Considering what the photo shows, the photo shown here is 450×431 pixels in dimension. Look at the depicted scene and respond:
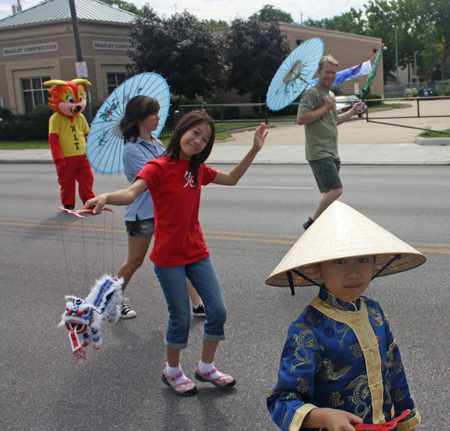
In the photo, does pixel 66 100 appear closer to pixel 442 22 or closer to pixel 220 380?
pixel 220 380

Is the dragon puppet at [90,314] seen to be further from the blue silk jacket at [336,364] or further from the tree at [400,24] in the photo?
the tree at [400,24]

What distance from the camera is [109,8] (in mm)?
32812

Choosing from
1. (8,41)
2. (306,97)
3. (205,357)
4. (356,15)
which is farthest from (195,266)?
(356,15)

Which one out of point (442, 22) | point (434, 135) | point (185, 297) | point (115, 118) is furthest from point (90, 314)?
point (442, 22)

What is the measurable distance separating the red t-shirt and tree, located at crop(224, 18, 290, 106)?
32.2 metres

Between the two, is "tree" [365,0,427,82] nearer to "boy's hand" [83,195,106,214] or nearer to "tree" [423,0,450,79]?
"tree" [423,0,450,79]

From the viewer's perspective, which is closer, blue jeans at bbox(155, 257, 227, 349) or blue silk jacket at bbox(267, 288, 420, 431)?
blue silk jacket at bbox(267, 288, 420, 431)

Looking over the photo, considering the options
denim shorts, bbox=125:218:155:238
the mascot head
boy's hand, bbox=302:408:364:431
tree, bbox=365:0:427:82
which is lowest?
boy's hand, bbox=302:408:364:431

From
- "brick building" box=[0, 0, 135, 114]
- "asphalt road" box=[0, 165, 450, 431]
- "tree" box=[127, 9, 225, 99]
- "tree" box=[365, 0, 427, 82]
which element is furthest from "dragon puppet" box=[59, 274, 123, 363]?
→ "tree" box=[365, 0, 427, 82]

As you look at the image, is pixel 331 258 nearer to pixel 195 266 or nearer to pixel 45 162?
pixel 195 266

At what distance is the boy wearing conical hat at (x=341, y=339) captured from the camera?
65.6 inches

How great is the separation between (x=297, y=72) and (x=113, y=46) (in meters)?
26.8

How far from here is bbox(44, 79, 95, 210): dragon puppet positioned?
8492 mm

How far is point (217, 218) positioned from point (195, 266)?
5136 millimetres
